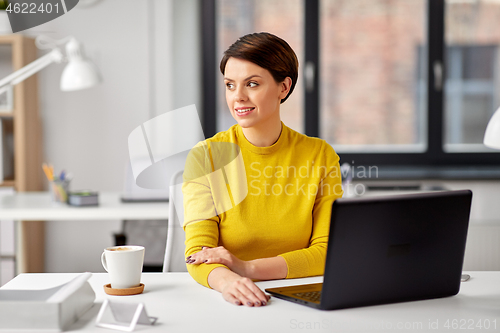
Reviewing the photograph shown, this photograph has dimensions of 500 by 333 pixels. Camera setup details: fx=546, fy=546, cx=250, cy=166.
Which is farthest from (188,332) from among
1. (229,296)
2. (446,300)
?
(446,300)

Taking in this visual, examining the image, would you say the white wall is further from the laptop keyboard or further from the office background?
the laptop keyboard

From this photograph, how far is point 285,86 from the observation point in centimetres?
138

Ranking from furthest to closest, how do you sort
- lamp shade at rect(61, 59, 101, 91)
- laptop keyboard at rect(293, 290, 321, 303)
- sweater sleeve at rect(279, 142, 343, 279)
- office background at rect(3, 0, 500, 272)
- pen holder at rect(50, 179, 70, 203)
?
office background at rect(3, 0, 500, 272) < lamp shade at rect(61, 59, 101, 91) < pen holder at rect(50, 179, 70, 203) < sweater sleeve at rect(279, 142, 343, 279) < laptop keyboard at rect(293, 290, 321, 303)

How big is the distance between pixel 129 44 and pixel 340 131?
4.61 ft

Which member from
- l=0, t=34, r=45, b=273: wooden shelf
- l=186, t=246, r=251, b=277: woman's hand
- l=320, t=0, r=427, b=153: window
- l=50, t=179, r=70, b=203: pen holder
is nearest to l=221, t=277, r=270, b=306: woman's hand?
l=186, t=246, r=251, b=277: woman's hand

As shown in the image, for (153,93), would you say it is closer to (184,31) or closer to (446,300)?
(184,31)

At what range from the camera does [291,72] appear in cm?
138

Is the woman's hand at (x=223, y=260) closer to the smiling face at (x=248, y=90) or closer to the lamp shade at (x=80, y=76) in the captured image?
the smiling face at (x=248, y=90)

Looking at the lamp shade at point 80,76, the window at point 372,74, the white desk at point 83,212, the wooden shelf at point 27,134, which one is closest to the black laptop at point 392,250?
the white desk at point 83,212

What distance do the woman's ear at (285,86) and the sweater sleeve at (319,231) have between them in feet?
0.60

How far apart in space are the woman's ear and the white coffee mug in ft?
1.81

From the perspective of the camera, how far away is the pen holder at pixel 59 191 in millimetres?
2486

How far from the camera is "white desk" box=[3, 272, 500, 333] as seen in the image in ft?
2.87

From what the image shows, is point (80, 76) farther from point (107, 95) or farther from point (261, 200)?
point (261, 200)
